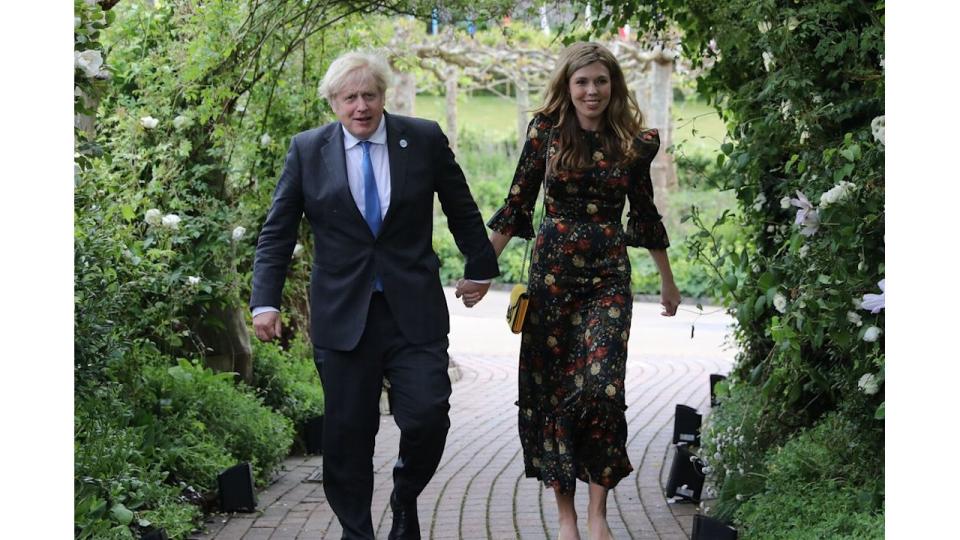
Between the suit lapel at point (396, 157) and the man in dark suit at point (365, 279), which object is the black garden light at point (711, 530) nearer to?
the man in dark suit at point (365, 279)

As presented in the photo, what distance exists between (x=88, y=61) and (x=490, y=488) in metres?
3.25

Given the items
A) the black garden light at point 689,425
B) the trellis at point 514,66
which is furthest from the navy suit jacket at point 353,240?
the trellis at point 514,66

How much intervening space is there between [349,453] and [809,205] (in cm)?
178

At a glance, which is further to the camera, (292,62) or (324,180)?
(292,62)

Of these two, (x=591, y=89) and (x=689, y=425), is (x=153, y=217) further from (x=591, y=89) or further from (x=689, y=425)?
(x=689, y=425)

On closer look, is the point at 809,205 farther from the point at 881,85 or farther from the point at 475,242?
the point at 475,242

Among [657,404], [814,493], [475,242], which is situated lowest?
[657,404]

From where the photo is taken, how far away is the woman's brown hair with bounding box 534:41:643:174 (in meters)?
5.01

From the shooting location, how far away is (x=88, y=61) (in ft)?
13.3

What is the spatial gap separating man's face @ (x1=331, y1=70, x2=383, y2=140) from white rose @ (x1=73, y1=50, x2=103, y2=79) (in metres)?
0.87

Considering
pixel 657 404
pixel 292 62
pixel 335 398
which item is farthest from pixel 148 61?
pixel 657 404

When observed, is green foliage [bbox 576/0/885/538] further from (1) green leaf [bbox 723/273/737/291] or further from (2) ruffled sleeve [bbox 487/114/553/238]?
(2) ruffled sleeve [bbox 487/114/553/238]

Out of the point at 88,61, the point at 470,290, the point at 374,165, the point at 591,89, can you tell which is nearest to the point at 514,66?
the point at 591,89

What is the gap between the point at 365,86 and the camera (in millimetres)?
4609
